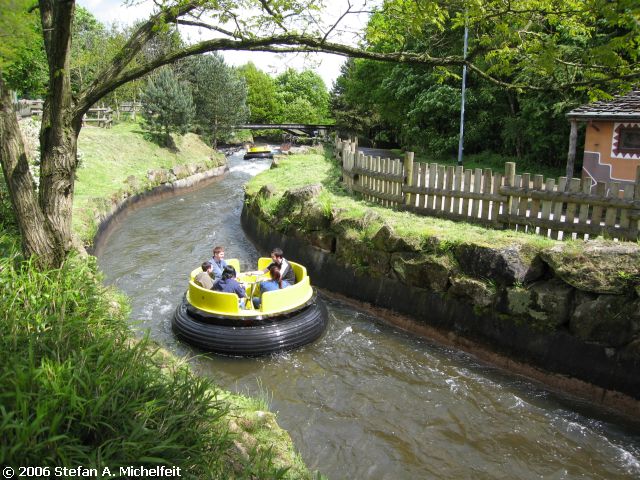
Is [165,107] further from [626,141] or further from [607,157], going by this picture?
[626,141]

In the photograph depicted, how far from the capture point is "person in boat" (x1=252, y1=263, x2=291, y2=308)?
8.98 metres

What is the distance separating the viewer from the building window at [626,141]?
13.4 meters

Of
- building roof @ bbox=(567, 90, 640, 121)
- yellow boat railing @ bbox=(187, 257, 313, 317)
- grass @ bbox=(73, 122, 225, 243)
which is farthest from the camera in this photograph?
grass @ bbox=(73, 122, 225, 243)

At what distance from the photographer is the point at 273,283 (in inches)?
356

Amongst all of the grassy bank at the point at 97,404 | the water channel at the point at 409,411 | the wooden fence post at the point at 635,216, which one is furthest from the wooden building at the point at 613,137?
the grassy bank at the point at 97,404

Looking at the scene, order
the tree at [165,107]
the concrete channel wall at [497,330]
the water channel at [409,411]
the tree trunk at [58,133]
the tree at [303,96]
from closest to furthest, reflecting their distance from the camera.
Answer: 1. the tree trunk at [58,133]
2. the water channel at [409,411]
3. the concrete channel wall at [497,330]
4. the tree at [165,107]
5. the tree at [303,96]

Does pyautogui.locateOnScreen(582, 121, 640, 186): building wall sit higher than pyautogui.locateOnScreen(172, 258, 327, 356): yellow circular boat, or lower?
higher

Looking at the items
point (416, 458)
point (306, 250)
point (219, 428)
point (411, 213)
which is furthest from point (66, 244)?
point (411, 213)

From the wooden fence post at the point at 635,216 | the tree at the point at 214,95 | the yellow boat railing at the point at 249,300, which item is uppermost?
the tree at the point at 214,95

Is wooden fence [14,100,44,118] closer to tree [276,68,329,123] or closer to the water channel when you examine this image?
the water channel

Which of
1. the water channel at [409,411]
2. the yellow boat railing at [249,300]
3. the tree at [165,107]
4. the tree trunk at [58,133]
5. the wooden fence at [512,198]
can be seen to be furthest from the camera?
the tree at [165,107]

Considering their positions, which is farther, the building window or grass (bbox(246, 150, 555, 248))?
the building window

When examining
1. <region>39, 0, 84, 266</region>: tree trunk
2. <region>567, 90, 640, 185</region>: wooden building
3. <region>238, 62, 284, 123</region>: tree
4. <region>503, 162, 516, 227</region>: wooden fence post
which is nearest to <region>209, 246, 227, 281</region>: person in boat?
<region>39, 0, 84, 266</region>: tree trunk

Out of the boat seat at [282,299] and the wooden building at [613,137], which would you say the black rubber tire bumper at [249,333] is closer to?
the boat seat at [282,299]
